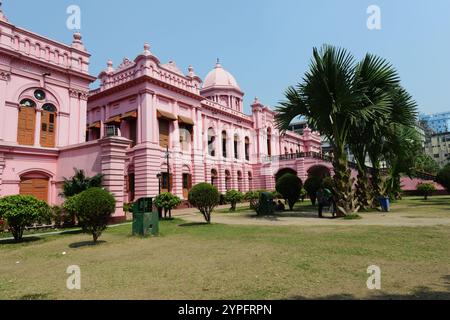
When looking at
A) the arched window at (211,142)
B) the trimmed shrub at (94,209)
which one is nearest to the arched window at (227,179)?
the arched window at (211,142)

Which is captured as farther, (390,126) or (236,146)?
(236,146)

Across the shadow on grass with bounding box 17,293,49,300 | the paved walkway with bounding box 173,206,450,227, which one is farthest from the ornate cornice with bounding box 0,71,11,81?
the shadow on grass with bounding box 17,293,49,300

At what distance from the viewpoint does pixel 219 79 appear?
41750mm

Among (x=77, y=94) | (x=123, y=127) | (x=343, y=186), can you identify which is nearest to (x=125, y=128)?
(x=123, y=127)

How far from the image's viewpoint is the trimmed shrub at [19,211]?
9133 millimetres

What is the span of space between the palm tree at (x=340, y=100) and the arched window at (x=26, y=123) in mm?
13142

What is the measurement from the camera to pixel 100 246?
8445 mm

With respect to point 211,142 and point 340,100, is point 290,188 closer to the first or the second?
point 340,100

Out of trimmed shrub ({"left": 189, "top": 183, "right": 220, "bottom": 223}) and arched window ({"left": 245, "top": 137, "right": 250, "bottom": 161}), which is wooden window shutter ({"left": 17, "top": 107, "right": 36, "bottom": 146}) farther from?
arched window ({"left": 245, "top": 137, "right": 250, "bottom": 161})

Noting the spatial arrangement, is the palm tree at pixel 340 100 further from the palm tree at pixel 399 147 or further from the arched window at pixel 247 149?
the arched window at pixel 247 149

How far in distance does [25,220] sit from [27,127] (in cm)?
821

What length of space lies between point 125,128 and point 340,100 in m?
18.2
